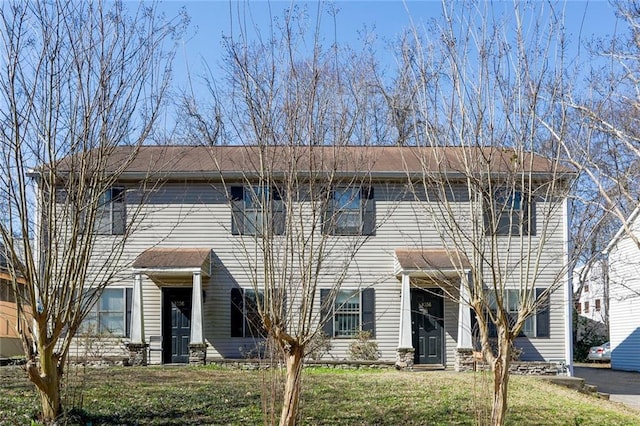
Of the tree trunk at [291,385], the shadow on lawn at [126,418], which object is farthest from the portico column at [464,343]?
the tree trunk at [291,385]

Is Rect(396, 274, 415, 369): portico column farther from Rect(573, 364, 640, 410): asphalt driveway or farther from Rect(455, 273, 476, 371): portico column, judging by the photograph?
Rect(573, 364, 640, 410): asphalt driveway

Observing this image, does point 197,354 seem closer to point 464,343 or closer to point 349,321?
point 349,321

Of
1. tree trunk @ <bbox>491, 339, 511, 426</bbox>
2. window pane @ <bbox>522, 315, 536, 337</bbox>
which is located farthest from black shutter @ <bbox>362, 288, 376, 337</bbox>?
tree trunk @ <bbox>491, 339, 511, 426</bbox>

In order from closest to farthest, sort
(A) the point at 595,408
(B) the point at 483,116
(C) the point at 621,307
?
(B) the point at 483,116 → (A) the point at 595,408 → (C) the point at 621,307

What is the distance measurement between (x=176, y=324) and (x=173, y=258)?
1.82 m

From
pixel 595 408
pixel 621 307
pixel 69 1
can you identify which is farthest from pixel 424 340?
pixel 69 1

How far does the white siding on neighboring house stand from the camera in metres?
23.7

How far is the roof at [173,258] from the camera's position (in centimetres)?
1678

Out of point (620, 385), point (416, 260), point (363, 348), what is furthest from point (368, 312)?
point (620, 385)

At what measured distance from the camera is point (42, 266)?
7473 mm

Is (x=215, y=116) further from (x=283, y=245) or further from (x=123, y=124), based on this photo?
(x=283, y=245)

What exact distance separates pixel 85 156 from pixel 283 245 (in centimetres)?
213

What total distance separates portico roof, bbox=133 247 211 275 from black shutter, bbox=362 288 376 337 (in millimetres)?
3758

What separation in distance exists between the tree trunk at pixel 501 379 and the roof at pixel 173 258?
10788 millimetres
